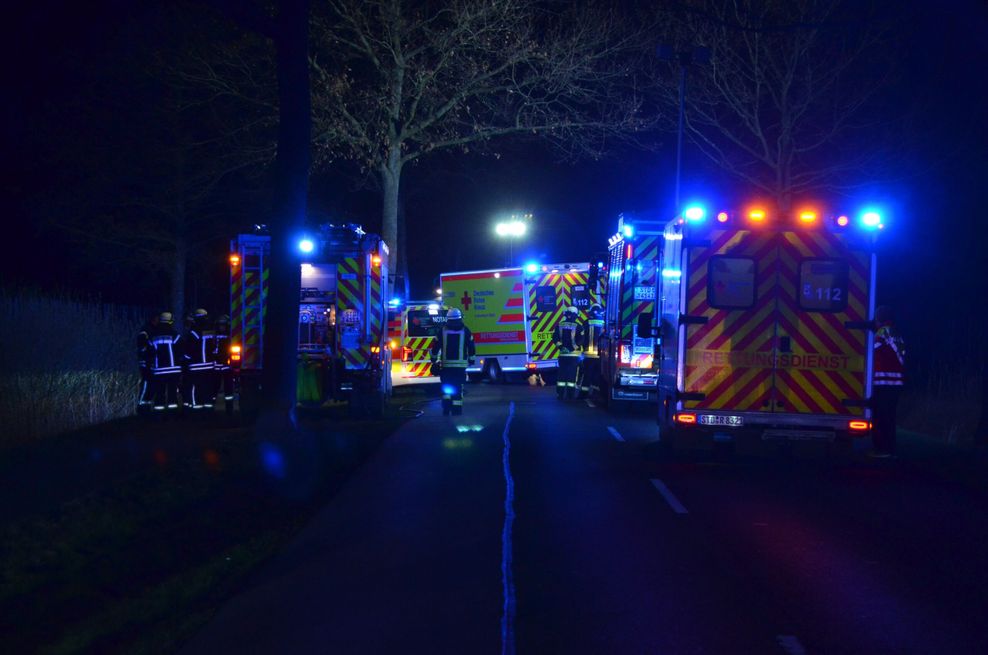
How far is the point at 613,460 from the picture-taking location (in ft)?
48.6

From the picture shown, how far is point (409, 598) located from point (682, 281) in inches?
279

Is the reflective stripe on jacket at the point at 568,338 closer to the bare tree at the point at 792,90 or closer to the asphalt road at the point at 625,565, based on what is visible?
the bare tree at the point at 792,90

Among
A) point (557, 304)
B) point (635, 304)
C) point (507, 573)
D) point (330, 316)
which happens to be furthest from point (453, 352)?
point (507, 573)

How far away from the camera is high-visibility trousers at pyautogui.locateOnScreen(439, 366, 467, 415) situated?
20.2 meters

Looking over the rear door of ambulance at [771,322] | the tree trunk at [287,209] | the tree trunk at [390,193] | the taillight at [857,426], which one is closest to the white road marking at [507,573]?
the rear door of ambulance at [771,322]

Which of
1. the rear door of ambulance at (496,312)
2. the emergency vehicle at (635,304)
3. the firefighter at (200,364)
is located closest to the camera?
the firefighter at (200,364)

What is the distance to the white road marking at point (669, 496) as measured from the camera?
11102 millimetres

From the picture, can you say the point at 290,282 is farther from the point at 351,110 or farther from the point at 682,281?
the point at 351,110

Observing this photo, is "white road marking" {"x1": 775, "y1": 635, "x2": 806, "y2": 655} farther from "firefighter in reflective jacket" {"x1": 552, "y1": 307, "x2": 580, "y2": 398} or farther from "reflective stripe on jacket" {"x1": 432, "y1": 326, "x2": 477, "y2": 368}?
"firefighter in reflective jacket" {"x1": 552, "y1": 307, "x2": 580, "y2": 398}

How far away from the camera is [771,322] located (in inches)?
530

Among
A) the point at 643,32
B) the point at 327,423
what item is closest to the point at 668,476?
the point at 327,423

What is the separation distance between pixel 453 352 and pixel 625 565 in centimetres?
1155

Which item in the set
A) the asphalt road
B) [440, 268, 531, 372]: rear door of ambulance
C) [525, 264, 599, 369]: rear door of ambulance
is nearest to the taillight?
the asphalt road

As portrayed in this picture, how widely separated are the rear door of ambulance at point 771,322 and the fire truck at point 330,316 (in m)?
8.26
